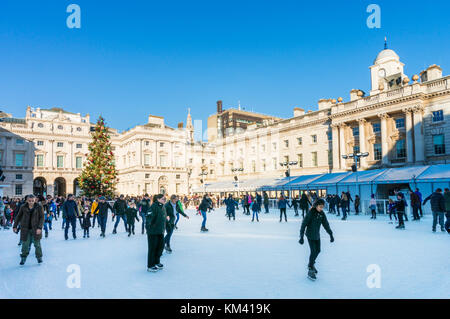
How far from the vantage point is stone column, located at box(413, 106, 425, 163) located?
30.9 meters

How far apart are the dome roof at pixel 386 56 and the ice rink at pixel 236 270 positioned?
39167 millimetres

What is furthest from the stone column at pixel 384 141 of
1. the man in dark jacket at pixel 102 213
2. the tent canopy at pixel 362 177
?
the man in dark jacket at pixel 102 213

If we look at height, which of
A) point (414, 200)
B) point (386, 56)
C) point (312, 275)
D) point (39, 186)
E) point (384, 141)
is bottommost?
point (312, 275)

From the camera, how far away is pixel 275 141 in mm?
46781

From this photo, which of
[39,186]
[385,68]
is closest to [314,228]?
[385,68]

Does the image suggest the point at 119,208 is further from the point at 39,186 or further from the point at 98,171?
the point at 39,186

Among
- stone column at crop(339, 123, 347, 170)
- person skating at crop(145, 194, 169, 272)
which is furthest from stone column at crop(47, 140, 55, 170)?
person skating at crop(145, 194, 169, 272)

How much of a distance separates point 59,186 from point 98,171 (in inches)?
1449

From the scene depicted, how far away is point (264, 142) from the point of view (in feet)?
159

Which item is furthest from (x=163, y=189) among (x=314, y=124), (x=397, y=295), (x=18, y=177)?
(x=397, y=295)

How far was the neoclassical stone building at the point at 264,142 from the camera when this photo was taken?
31484 mm

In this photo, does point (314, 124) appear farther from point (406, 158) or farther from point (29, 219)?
point (29, 219)

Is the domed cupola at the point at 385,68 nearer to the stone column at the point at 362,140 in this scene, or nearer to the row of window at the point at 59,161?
the stone column at the point at 362,140

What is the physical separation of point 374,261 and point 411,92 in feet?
98.6
